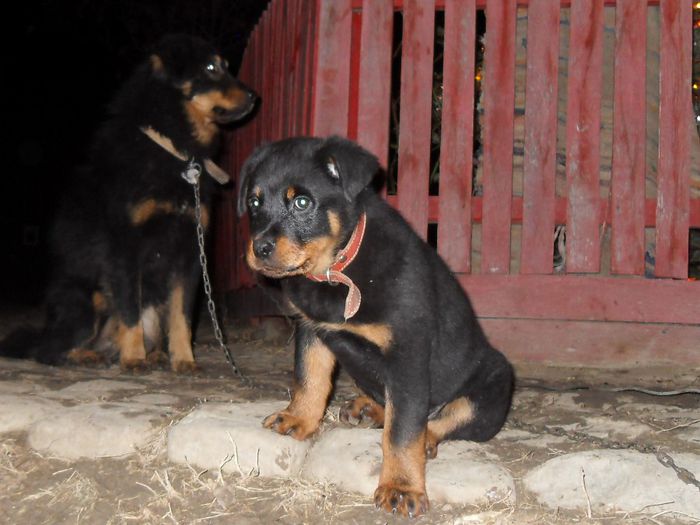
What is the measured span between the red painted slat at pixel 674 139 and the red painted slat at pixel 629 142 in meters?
0.12

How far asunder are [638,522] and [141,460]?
6.85ft

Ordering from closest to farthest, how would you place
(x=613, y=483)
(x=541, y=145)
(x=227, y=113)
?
(x=613, y=483) < (x=541, y=145) < (x=227, y=113)

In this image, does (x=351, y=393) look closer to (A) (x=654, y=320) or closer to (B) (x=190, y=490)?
(B) (x=190, y=490)

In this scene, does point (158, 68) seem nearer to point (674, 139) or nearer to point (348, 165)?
point (348, 165)

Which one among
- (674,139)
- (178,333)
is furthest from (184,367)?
(674,139)

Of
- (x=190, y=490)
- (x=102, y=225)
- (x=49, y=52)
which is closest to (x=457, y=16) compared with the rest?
(x=102, y=225)

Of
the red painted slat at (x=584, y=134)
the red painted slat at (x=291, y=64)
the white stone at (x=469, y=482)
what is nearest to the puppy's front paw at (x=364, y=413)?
the white stone at (x=469, y=482)

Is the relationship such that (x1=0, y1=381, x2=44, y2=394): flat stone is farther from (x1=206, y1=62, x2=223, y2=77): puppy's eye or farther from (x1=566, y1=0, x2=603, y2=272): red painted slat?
(x1=566, y1=0, x2=603, y2=272): red painted slat

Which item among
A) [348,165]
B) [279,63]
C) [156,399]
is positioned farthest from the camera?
[279,63]

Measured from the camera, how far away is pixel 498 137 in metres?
5.19

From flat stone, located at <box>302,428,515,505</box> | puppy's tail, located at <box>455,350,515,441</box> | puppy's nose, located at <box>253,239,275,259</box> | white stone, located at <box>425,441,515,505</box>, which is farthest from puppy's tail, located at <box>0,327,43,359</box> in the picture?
white stone, located at <box>425,441,515,505</box>

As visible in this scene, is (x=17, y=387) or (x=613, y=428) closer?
(x=613, y=428)

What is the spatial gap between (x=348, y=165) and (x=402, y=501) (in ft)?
4.49

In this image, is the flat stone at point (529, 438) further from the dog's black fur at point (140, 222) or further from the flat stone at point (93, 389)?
the dog's black fur at point (140, 222)
